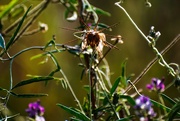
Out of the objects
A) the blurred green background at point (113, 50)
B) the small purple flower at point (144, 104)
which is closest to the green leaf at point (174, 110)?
the small purple flower at point (144, 104)

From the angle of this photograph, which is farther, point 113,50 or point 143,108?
point 113,50

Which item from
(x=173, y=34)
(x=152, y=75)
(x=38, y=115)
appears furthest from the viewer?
(x=173, y=34)

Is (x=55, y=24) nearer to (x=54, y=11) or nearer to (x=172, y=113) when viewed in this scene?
(x=54, y=11)

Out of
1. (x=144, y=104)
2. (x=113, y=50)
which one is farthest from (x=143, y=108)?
(x=113, y=50)

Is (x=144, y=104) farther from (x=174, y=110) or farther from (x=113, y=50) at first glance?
(x=113, y=50)

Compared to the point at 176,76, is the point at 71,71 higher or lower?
lower

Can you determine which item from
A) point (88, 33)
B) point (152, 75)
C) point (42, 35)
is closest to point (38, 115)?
point (88, 33)

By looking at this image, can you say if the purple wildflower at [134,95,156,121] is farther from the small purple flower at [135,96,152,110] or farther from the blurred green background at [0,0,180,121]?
the blurred green background at [0,0,180,121]

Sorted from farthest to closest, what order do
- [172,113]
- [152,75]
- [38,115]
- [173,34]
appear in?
[173,34] < [152,75] < [38,115] < [172,113]

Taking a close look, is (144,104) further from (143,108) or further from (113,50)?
(113,50)

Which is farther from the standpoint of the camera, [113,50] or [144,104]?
[113,50]

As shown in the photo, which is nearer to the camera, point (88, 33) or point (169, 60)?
point (88, 33)
